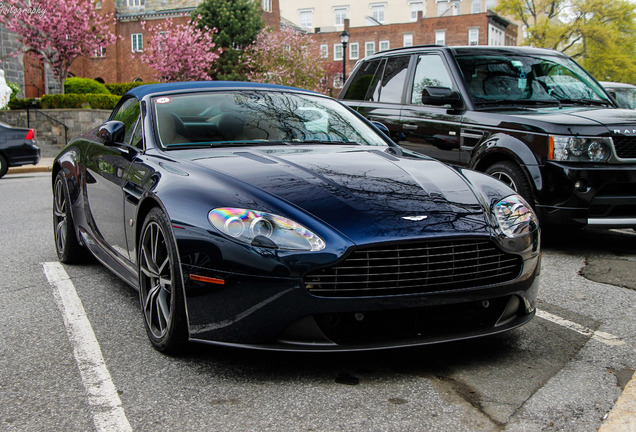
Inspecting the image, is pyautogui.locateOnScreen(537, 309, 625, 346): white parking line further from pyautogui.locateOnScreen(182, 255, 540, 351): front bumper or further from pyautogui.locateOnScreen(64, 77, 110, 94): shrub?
pyautogui.locateOnScreen(64, 77, 110, 94): shrub

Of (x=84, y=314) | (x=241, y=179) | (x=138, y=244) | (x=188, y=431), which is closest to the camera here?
(x=188, y=431)

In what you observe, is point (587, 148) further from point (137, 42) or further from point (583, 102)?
point (137, 42)

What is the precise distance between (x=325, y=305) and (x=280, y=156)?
1255mm

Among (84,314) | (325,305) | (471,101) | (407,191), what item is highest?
(471,101)

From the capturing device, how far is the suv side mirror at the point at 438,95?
7.09 meters

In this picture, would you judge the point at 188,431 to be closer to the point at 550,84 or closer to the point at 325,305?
the point at 325,305

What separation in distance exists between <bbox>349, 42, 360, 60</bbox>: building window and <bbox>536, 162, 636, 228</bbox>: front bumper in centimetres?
6762

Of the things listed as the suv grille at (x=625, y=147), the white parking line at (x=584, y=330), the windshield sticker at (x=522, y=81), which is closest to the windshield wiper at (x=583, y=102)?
the windshield sticker at (x=522, y=81)

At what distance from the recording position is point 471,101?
725 centimetres

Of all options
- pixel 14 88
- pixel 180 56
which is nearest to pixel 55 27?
pixel 14 88

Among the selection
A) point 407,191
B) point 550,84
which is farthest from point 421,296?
point 550,84

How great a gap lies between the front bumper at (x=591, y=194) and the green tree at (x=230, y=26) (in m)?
46.5

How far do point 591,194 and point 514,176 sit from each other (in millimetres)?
696

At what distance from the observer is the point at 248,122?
471 cm
